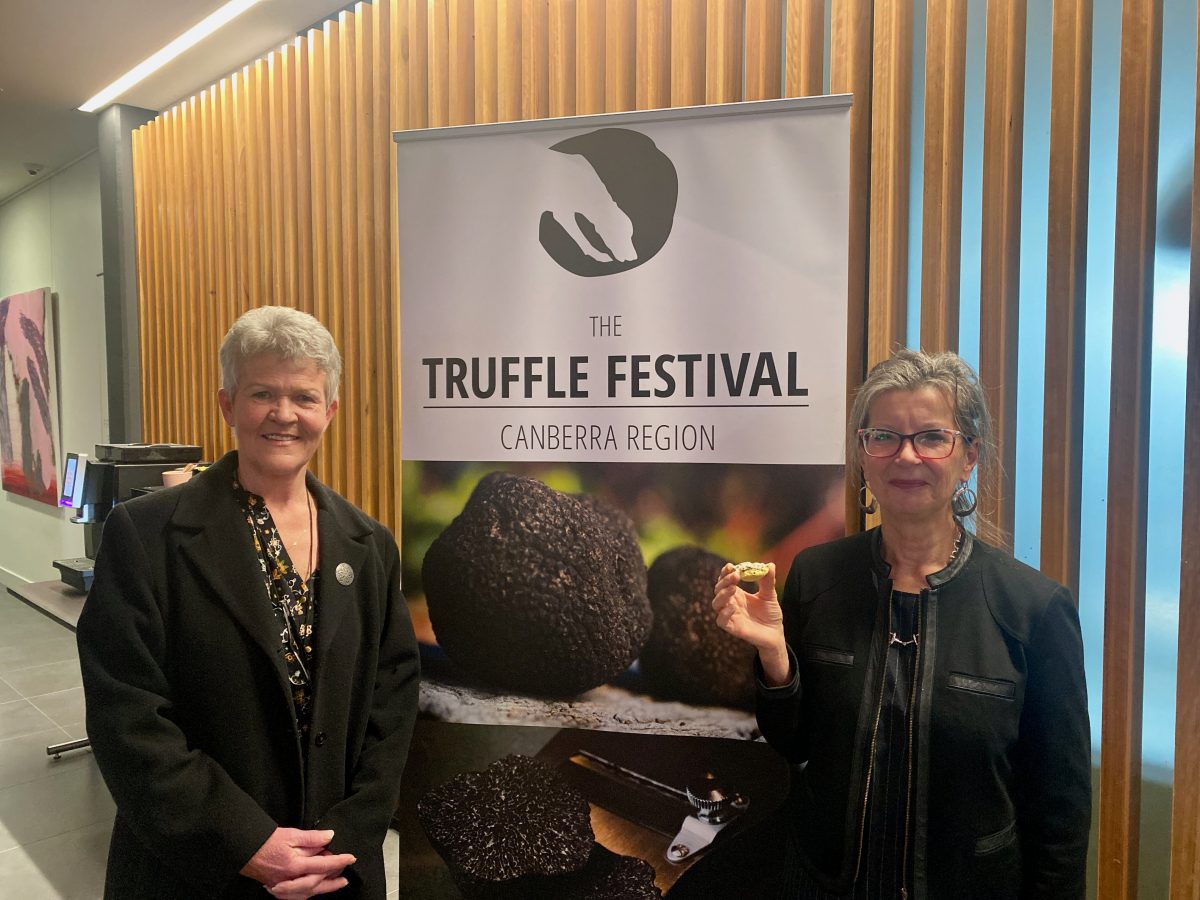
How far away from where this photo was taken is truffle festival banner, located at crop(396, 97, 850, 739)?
1.93 metres

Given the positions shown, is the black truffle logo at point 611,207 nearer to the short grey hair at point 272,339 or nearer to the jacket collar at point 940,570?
the short grey hair at point 272,339

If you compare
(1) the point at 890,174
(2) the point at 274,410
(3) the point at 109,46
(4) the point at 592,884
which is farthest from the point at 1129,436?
(3) the point at 109,46

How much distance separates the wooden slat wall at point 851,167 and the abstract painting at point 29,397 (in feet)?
12.8

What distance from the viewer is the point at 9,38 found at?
12.8ft

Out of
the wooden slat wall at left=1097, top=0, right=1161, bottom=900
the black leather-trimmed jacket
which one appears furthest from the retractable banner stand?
the wooden slat wall at left=1097, top=0, right=1161, bottom=900

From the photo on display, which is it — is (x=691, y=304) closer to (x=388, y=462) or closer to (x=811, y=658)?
(x=811, y=658)

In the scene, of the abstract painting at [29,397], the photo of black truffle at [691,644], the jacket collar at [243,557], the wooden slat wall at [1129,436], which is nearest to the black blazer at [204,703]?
the jacket collar at [243,557]

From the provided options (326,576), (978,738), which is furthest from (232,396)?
(978,738)

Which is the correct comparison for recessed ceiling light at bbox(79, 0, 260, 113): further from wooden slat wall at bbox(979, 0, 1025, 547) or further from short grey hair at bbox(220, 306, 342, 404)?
wooden slat wall at bbox(979, 0, 1025, 547)

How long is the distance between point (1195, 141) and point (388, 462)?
110 inches

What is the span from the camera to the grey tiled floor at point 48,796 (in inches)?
118

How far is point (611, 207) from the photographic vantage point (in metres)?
2.04

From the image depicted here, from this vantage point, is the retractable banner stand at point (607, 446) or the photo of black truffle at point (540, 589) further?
the photo of black truffle at point (540, 589)

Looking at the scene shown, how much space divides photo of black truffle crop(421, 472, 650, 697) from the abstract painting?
6.20 m
